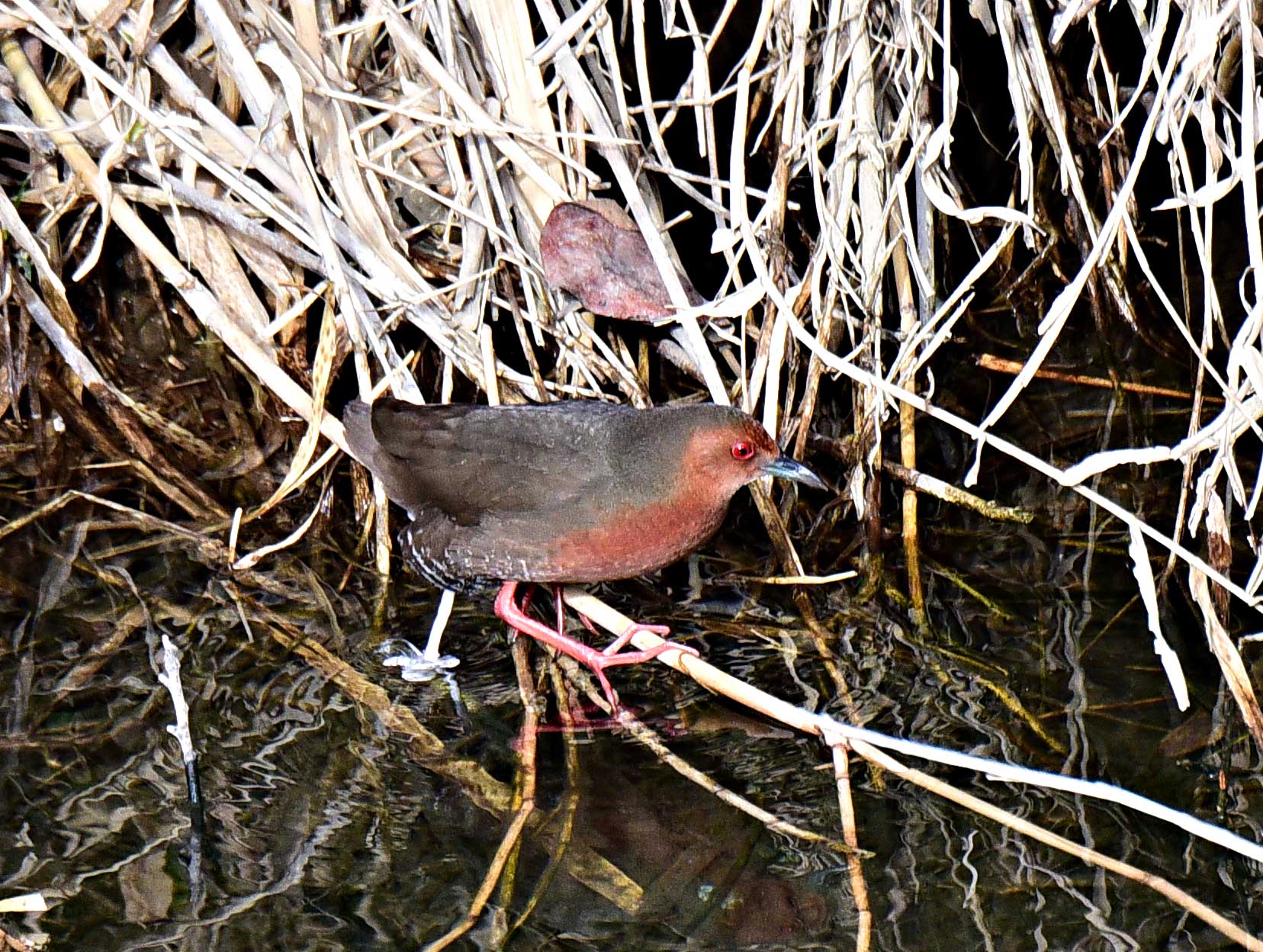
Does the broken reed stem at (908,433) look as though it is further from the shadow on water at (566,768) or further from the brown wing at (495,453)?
the brown wing at (495,453)

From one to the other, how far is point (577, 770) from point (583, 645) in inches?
17.6

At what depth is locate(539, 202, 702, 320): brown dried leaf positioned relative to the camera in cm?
365

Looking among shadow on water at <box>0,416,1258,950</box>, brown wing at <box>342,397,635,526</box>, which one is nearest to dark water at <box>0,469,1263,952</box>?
shadow on water at <box>0,416,1258,950</box>

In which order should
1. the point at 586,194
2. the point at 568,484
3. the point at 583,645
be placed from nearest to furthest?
the point at 568,484
the point at 583,645
the point at 586,194

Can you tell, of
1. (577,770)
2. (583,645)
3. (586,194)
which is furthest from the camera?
(586,194)

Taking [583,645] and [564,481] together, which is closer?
[564,481]

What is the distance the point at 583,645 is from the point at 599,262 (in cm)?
95

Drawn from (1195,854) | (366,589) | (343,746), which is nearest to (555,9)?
(366,589)

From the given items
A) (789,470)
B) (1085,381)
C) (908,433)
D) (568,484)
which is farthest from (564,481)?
(1085,381)

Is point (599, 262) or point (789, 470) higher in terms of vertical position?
point (599, 262)

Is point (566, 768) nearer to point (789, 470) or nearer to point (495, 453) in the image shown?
point (495, 453)

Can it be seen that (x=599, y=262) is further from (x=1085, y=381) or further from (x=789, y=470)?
(x=1085, y=381)

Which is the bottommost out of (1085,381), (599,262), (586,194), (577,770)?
(577,770)

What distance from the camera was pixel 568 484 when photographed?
3.47m
